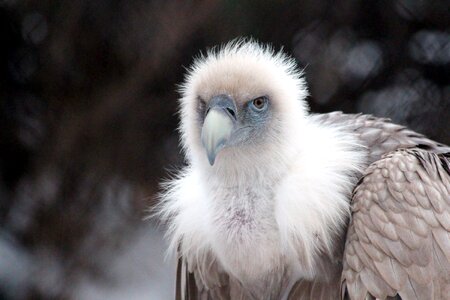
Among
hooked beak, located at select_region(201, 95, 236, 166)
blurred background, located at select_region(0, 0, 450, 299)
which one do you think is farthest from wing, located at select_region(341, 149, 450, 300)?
blurred background, located at select_region(0, 0, 450, 299)

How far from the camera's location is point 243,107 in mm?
2484

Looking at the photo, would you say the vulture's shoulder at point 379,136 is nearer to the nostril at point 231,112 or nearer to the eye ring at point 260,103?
the eye ring at point 260,103

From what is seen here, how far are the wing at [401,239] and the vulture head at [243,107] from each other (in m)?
0.27

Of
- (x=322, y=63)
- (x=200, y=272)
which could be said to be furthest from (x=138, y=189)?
(x=200, y=272)

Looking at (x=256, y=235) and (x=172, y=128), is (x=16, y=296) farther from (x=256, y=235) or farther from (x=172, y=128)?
(x=256, y=235)

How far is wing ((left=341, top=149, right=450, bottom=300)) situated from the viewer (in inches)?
93.0

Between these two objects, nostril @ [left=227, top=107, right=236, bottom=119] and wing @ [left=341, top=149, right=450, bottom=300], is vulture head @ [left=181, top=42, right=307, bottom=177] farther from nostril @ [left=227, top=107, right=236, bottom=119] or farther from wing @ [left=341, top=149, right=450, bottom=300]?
wing @ [left=341, top=149, right=450, bottom=300]

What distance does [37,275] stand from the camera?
3764mm

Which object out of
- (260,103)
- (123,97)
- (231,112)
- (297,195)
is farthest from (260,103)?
(123,97)

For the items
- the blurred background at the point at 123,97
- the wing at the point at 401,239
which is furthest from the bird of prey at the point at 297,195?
the blurred background at the point at 123,97

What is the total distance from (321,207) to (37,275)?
1630mm

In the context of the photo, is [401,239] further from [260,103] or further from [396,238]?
[260,103]

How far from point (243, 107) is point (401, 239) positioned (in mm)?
500

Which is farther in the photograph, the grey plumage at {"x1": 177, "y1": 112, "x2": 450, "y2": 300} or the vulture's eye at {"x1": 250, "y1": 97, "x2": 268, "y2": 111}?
the vulture's eye at {"x1": 250, "y1": 97, "x2": 268, "y2": 111}
